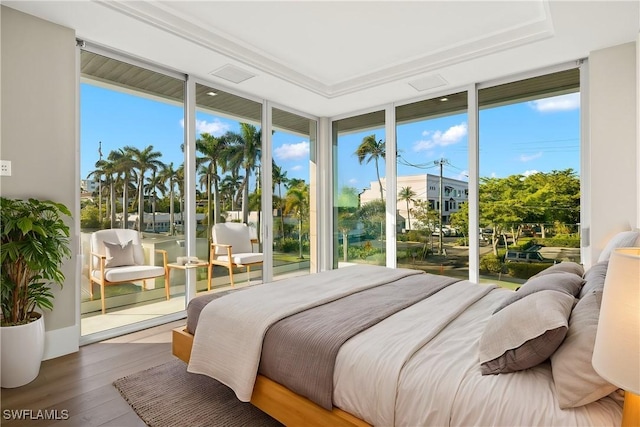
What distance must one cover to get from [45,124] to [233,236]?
7.24 ft

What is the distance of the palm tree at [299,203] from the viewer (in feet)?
17.6

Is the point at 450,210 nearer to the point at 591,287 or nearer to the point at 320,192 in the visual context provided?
the point at 320,192

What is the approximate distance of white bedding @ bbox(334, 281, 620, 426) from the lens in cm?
122

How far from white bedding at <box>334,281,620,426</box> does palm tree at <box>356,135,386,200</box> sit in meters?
3.66

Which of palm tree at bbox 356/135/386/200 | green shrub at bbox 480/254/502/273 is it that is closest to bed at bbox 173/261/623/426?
green shrub at bbox 480/254/502/273

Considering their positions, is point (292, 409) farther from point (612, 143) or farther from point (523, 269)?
point (612, 143)

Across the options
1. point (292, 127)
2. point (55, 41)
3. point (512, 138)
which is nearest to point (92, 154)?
point (55, 41)

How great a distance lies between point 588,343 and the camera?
123 centimetres

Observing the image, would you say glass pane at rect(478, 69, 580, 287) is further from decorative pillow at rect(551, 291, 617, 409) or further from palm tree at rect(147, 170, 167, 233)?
palm tree at rect(147, 170, 167, 233)

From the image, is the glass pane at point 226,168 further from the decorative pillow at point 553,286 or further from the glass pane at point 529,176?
the decorative pillow at point 553,286

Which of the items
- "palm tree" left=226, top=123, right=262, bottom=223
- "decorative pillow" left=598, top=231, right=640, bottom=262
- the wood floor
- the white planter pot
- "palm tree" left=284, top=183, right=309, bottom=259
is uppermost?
"palm tree" left=226, top=123, right=262, bottom=223

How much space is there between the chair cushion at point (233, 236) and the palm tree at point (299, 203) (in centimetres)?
85

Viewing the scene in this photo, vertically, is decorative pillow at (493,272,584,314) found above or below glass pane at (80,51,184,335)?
A: below

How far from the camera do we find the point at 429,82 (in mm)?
4223
